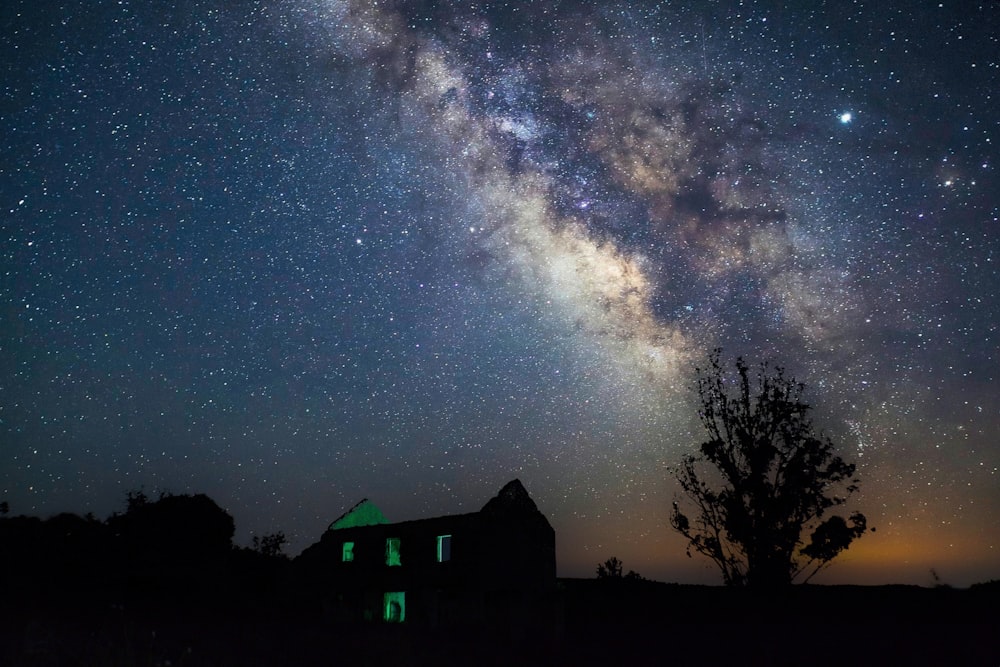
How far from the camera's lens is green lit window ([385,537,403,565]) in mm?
34844

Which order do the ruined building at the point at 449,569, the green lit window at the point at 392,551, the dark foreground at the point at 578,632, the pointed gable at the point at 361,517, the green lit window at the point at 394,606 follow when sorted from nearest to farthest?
the dark foreground at the point at 578,632
the ruined building at the point at 449,569
the green lit window at the point at 394,606
the green lit window at the point at 392,551
the pointed gable at the point at 361,517

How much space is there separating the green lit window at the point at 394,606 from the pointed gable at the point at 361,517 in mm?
5921

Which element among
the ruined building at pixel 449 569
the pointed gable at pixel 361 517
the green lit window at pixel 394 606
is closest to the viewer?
the ruined building at pixel 449 569

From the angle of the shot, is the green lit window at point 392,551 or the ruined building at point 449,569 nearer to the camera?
the ruined building at point 449,569

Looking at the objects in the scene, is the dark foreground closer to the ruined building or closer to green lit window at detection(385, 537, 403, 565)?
the ruined building

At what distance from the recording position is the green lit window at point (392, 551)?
114 feet

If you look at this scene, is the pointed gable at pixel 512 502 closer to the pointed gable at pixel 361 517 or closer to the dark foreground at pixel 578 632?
the dark foreground at pixel 578 632

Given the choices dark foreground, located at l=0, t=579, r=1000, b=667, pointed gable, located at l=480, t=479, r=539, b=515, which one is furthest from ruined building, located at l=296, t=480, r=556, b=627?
dark foreground, located at l=0, t=579, r=1000, b=667

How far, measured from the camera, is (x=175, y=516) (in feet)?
164

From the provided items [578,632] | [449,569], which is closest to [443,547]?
[449,569]

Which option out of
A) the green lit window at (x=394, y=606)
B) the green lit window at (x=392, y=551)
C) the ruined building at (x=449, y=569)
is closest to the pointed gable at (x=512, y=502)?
the ruined building at (x=449, y=569)

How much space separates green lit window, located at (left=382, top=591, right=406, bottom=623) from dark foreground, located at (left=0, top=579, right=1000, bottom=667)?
3.44m

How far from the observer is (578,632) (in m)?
28.3

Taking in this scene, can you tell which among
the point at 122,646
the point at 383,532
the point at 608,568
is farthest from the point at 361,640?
the point at 608,568
